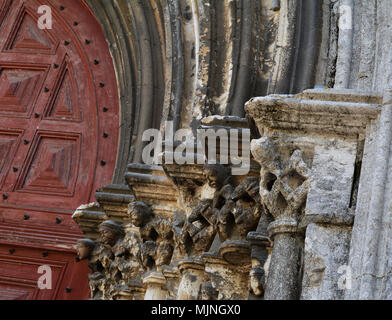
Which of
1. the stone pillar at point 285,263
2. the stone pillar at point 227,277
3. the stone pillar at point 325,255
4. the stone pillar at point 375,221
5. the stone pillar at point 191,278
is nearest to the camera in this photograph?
the stone pillar at point 375,221

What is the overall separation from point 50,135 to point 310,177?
2.98 m

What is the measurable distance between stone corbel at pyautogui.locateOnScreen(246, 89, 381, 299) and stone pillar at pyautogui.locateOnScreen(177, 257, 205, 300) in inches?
33.2

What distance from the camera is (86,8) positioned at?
566 cm

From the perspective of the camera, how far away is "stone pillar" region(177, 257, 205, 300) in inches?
142

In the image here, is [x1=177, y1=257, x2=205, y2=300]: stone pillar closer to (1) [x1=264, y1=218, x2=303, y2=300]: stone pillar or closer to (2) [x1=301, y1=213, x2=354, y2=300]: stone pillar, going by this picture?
(1) [x1=264, y1=218, x2=303, y2=300]: stone pillar

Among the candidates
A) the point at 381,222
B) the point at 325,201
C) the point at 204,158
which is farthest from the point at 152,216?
the point at 381,222

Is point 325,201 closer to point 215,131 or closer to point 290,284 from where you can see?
point 290,284

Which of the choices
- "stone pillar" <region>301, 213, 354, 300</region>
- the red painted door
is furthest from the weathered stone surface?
the red painted door

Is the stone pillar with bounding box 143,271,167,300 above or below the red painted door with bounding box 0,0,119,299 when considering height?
below

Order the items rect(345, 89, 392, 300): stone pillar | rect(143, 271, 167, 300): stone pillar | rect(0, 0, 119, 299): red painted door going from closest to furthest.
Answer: rect(345, 89, 392, 300): stone pillar < rect(143, 271, 167, 300): stone pillar < rect(0, 0, 119, 299): red painted door

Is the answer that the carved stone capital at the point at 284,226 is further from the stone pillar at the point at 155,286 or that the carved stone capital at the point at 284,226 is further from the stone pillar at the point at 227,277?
the stone pillar at the point at 155,286

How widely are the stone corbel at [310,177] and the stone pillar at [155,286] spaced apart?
1228 mm

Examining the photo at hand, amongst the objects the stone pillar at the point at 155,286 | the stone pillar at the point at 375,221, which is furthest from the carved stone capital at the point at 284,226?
the stone pillar at the point at 155,286

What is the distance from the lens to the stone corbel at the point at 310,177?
2.57 meters
